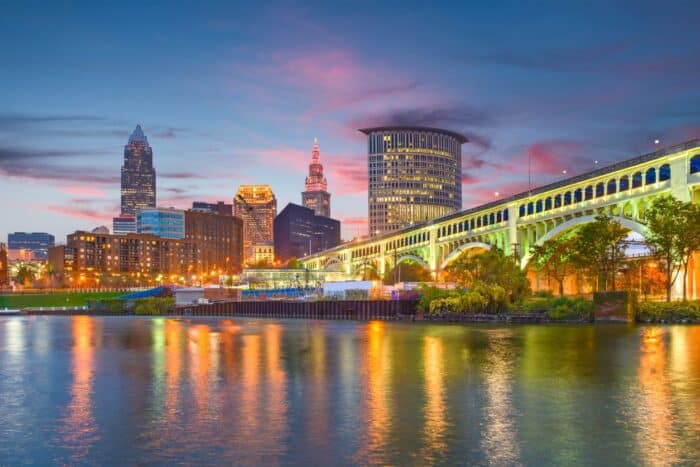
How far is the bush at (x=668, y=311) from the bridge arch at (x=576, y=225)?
50.6ft

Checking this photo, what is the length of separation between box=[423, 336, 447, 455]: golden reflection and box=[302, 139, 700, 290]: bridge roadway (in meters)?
51.6

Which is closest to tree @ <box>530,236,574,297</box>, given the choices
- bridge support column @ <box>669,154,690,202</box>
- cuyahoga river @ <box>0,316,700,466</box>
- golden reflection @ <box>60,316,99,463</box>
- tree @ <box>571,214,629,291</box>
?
tree @ <box>571,214,629,291</box>

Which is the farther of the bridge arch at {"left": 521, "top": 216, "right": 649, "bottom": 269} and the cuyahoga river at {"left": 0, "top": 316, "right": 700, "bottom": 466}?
the bridge arch at {"left": 521, "top": 216, "right": 649, "bottom": 269}

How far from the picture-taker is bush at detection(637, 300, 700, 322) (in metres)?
72.1

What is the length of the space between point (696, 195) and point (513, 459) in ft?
249

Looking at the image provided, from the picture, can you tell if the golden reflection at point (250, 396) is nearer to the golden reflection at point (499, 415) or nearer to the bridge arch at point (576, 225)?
the golden reflection at point (499, 415)

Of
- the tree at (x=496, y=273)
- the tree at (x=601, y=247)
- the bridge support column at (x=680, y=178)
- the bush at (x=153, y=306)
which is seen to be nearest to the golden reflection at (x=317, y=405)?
the tree at (x=601, y=247)

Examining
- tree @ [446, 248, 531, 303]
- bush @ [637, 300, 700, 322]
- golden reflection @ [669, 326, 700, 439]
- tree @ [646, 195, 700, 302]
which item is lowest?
golden reflection @ [669, 326, 700, 439]

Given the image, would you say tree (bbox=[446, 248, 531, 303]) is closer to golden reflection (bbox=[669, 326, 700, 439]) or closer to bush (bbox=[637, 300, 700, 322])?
bush (bbox=[637, 300, 700, 322])

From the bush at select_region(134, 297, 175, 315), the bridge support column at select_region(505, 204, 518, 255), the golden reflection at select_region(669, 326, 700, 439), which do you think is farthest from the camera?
the bush at select_region(134, 297, 175, 315)

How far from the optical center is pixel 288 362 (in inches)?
1705

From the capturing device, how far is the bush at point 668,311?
72.1 meters

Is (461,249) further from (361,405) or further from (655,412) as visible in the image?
(655,412)

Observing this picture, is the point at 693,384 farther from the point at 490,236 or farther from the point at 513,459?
the point at 490,236
